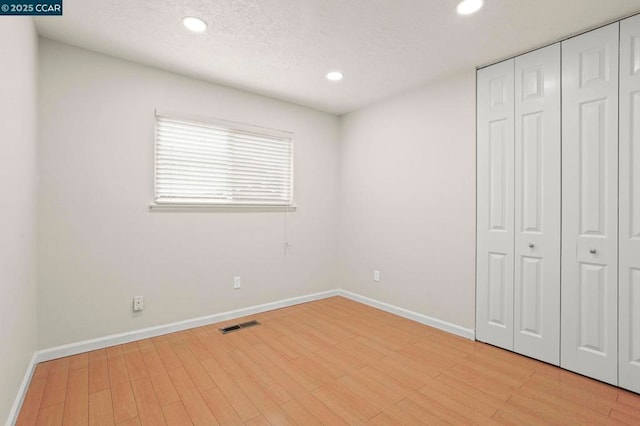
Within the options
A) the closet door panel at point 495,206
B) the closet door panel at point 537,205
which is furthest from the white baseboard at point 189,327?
the closet door panel at point 537,205

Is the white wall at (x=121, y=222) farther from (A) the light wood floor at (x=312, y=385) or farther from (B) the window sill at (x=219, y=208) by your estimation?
(A) the light wood floor at (x=312, y=385)

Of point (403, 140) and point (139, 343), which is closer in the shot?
point (139, 343)

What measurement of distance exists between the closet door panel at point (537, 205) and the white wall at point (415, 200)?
0.40m

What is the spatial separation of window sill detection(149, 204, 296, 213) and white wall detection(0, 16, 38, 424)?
0.92m

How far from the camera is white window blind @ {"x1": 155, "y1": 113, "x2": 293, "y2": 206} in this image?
2.97 metres

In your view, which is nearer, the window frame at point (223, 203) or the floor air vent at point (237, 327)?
the window frame at point (223, 203)

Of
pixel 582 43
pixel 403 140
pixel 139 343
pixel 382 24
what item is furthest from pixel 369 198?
pixel 139 343

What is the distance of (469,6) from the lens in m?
1.99

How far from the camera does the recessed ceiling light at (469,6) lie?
1.95m

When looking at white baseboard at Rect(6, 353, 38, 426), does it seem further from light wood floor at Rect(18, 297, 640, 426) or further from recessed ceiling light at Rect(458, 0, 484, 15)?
recessed ceiling light at Rect(458, 0, 484, 15)

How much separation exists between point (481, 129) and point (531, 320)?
1.72 m

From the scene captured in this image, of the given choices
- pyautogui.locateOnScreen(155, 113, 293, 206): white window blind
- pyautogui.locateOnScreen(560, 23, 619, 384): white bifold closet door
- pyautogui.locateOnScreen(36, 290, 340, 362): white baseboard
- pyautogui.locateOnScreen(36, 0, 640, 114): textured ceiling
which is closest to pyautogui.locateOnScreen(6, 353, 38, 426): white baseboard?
pyautogui.locateOnScreen(36, 290, 340, 362): white baseboard

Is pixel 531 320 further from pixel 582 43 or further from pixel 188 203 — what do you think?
pixel 188 203

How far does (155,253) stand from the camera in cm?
289
